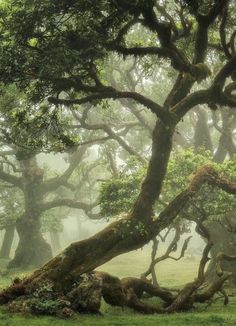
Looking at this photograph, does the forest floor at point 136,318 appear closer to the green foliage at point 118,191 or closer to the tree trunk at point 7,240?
the green foliage at point 118,191

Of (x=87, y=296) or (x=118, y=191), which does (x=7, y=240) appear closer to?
(x=118, y=191)

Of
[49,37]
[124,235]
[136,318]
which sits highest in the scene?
[49,37]

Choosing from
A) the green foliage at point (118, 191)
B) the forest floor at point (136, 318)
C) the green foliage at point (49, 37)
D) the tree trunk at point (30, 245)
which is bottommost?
the forest floor at point (136, 318)

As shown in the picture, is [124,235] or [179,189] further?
[179,189]

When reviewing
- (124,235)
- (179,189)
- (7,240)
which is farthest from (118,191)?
(7,240)

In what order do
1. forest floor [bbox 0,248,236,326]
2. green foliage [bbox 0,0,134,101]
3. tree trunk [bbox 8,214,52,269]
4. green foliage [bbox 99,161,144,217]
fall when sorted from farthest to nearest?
tree trunk [bbox 8,214,52,269] → green foliage [bbox 99,161,144,217] → green foliage [bbox 0,0,134,101] → forest floor [bbox 0,248,236,326]

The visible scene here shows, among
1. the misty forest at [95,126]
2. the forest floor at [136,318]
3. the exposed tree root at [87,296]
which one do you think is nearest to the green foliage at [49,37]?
the misty forest at [95,126]

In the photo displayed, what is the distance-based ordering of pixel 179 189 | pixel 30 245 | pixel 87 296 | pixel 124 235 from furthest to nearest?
1. pixel 30 245
2. pixel 179 189
3. pixel 124 235
4. pixel 87 296

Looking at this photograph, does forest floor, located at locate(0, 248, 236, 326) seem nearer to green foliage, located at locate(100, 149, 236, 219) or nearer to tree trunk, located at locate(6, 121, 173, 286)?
tree trunk, located at locate(6, 121, 173, 286)

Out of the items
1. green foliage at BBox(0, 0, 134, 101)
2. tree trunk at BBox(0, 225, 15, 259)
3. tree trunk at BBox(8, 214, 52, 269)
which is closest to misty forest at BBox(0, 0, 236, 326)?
green foliage at BBox(0, 0, 134, 101)

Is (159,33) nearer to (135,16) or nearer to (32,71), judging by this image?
(135,16)

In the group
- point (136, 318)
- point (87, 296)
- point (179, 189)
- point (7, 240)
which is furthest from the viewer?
point (7, 240)

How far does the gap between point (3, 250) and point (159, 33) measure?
36.0 metres

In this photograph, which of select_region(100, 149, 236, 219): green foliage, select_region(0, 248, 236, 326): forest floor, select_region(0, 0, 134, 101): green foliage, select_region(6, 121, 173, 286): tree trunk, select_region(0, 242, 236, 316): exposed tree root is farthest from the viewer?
select_region(100, 149, 236, 219): green foliage
